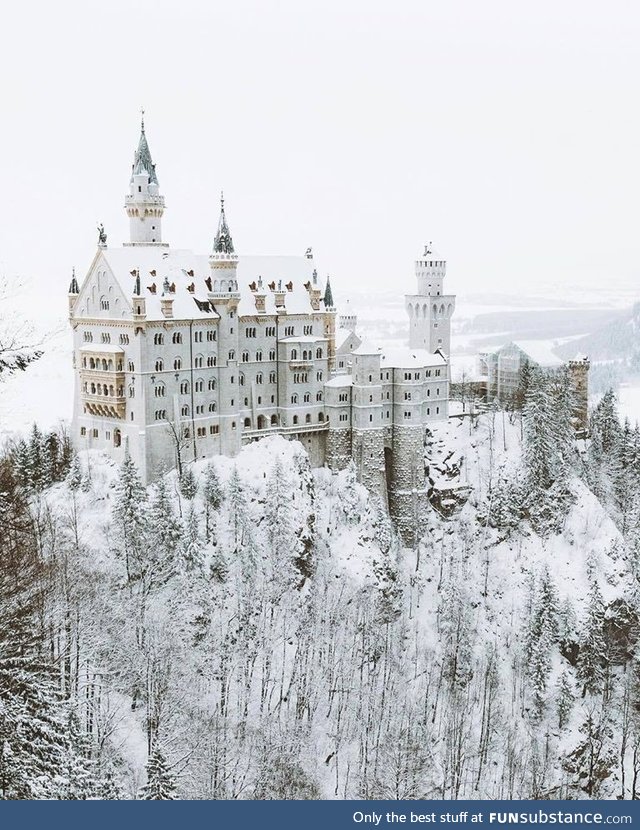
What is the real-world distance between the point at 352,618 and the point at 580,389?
39003 millimetres

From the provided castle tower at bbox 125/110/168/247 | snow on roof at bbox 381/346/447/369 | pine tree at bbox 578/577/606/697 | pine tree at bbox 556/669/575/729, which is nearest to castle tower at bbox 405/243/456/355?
snow on roof at bbox 381/346/447/369

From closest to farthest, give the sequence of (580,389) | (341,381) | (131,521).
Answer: (131,521) → (341,381) → (580,389)

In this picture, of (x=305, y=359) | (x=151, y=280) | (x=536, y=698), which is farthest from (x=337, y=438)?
(x=536, y=698)

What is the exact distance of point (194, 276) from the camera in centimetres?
8106

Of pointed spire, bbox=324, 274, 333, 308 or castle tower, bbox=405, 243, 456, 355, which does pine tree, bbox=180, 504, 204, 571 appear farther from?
castle tower, bbox=405, 243, 456, 355

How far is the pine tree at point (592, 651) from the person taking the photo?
82.8m

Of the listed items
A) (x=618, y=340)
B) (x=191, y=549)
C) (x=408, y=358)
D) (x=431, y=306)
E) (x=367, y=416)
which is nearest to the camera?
(x=191, y=549)

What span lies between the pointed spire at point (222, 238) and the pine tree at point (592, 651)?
43.3m

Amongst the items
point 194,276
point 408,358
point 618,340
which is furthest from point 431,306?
point 618,340

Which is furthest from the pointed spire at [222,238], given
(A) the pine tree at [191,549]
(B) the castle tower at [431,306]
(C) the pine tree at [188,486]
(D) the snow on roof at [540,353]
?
(D) the snow on roof at [540,353]

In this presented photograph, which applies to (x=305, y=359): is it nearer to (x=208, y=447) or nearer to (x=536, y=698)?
(x=208, y=447)

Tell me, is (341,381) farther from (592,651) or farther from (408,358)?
(592,651)

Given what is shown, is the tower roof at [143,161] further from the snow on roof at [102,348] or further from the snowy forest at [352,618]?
the snowy forest at [352,618]
